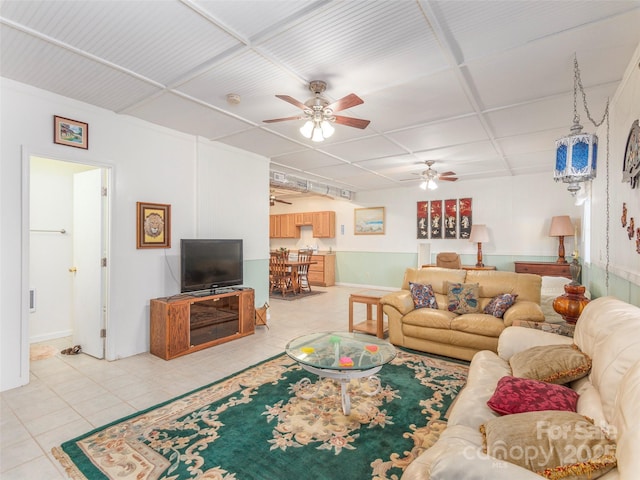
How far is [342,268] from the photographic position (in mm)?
9156

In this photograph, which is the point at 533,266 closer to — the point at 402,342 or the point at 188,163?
the point at 402,342

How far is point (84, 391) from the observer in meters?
2.80

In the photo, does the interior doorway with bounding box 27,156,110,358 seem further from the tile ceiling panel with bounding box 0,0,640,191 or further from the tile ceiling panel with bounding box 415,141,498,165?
the tile ceiling panel with bounding box 415,141,498,165

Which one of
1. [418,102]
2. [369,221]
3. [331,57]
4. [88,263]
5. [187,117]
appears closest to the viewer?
[331,57]

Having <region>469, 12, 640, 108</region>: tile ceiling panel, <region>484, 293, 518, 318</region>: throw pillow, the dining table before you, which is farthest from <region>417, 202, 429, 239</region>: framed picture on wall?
<region>469, 12, 640, 108</region>: tile ceiling panel

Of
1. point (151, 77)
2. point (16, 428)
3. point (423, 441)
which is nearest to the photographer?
point (423, 441)

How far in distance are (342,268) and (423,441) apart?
23.3ft

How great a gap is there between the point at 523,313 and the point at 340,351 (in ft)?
6.27

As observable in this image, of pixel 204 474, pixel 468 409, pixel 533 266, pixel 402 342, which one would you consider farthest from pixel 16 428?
pixel 533 266

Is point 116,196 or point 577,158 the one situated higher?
point 577,158

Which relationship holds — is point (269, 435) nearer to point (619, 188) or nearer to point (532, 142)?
point (619, 188)

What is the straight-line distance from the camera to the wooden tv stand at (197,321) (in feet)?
11.7

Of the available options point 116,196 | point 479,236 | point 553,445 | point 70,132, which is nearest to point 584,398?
point 553,445

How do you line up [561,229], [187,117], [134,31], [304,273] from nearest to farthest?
[134,31] < [187,117] < [561,229] < [304,273]
